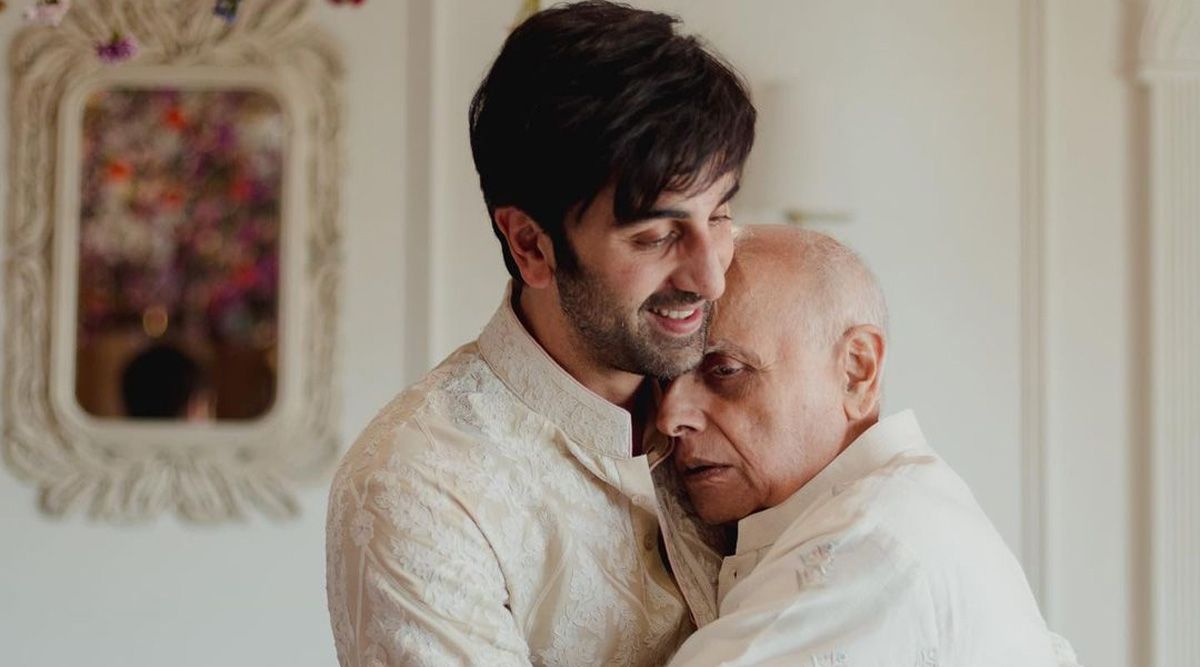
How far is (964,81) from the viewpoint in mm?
4266

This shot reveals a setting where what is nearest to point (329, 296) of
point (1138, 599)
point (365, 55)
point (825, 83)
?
point (365, 55)

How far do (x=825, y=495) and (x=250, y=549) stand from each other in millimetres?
2771

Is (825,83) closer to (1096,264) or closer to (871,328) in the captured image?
(1096,264)

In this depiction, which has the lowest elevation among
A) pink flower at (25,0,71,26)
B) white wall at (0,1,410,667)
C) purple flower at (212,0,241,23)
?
white wall at (0,1,410,667)

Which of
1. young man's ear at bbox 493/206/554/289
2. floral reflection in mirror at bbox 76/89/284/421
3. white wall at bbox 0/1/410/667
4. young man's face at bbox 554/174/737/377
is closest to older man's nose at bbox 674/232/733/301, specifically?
young man's face at bbox 554/174/737/377

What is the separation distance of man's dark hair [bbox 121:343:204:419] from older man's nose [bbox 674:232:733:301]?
289 cm

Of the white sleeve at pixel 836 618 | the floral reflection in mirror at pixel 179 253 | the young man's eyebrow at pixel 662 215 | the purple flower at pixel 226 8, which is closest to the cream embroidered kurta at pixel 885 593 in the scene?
the white sleeve at pixel 836 618

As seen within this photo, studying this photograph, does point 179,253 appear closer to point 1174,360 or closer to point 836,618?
point 1174,360

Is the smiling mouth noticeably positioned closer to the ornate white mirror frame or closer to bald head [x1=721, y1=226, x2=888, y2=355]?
bald head [x1=721, y1=226, x2=888, y2=355]

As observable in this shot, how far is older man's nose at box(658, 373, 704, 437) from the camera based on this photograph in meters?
1.86

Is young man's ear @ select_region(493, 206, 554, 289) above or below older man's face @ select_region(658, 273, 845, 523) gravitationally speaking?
above

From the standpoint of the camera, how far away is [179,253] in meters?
4.29

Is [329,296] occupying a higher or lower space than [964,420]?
higher

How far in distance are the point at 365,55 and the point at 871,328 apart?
2668 mm
